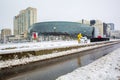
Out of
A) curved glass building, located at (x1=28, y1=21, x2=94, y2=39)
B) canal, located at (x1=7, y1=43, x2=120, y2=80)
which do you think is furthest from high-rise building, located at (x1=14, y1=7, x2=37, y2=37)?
canal, located at (x1=7, y1=43, x2=120, y2=80)

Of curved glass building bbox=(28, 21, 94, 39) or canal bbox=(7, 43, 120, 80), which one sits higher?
curved glass building bbox=(28, 21, 94, 39)

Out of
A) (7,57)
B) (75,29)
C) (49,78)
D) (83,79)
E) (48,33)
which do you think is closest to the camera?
(83,79)

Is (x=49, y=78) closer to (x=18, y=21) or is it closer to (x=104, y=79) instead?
(x=104, y=79)

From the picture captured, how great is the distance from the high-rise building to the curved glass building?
23130mm

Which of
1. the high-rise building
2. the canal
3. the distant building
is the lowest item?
the canal

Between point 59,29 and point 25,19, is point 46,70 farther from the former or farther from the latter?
point 25,19

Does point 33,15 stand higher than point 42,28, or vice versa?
point 33,15

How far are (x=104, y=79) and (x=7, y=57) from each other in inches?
362

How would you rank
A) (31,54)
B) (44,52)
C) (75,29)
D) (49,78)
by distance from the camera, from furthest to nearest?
(75,29) → (44,52) → (31,54) → (49,78)

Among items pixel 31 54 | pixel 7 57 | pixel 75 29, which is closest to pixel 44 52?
pixel 31 54

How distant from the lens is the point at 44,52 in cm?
2116

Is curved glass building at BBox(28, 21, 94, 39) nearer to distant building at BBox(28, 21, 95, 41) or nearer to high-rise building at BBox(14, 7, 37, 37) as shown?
distant building at BBox(28, 21, 95, 41)

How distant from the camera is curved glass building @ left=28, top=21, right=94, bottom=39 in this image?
13807 centimetres

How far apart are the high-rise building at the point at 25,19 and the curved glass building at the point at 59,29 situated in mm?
23130
